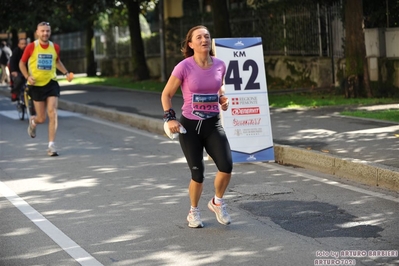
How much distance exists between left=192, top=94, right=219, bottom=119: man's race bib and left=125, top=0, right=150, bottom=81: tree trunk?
26040mm

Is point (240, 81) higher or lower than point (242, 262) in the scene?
higher

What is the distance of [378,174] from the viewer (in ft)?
33.0

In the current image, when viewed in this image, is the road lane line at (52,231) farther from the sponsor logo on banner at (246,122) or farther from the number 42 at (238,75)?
the number 42 at (238,75)

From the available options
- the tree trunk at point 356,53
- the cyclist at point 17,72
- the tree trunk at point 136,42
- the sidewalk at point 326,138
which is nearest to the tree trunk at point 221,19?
the sidewalk at point 326,138

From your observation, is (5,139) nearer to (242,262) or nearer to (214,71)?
(214,71)

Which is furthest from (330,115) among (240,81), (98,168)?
(98,168)

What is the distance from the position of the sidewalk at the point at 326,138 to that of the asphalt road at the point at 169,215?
8.8 inches

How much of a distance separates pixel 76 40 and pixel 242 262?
47.0 m

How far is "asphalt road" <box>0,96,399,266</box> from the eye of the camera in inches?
278

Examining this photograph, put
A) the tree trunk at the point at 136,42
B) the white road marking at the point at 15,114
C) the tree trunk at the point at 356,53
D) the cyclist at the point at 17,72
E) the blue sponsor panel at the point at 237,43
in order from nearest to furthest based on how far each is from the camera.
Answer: the blue sponsor panel at the point at 237,43
the cyclist at the point at 17,72
the tree trunk at the point at 356,53
the white road marking at the point at 15,114
the tree trunk at the point at 136,42

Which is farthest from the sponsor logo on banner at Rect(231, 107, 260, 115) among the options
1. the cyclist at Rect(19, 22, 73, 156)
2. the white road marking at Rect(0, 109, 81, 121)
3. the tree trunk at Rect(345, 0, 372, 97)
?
the white road marking at Rect(0, 109, 81, 121)

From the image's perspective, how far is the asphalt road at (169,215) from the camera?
7059 millimetres

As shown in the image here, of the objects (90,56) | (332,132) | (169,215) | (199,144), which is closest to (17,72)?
(332,132)

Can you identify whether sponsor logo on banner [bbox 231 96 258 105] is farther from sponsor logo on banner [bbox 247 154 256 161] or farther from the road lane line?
the road lane line
